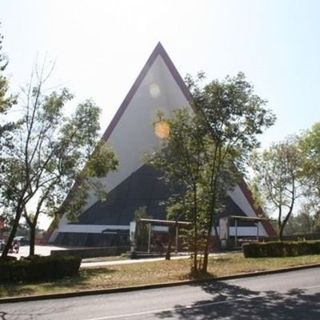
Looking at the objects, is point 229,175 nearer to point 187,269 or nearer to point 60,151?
point 187,269

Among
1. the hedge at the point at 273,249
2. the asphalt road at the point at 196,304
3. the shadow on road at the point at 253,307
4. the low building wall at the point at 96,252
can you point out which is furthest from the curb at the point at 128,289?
the low building wall at the point at 96,252

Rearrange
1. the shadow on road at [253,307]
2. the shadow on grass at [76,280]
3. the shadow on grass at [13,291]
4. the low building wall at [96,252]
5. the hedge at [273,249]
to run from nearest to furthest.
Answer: the shadow on road at [253,307]
the shadow on grass at [13,291]
the shadow on grass at [76,280]
the hedge at [273,249]
the low building wall at [96,252]

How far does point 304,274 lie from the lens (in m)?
16.5

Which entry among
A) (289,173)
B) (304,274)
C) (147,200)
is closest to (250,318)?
(304,274)

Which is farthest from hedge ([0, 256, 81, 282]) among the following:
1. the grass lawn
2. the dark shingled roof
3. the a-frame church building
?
the a-frame church building

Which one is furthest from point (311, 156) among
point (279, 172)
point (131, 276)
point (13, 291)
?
point (13, 291)

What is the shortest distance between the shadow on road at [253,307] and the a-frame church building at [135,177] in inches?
1551

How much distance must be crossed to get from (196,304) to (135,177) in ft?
164

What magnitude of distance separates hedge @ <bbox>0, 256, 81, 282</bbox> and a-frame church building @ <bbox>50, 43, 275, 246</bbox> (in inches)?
1318

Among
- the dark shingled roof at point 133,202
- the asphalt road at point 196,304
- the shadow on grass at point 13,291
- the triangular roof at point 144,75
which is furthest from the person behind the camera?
the triangular roof at point 144,75

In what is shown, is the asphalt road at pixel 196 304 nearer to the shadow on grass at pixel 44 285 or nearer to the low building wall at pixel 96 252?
the shadow on grass at pixel 44 285

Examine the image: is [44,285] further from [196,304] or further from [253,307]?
[253,307]

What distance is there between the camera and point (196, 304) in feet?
37.9

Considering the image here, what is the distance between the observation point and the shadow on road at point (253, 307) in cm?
984
